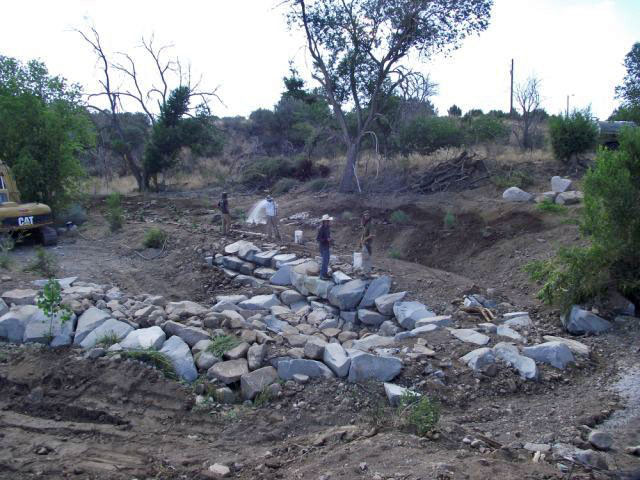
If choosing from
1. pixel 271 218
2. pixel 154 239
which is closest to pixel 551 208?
pixel 271 218

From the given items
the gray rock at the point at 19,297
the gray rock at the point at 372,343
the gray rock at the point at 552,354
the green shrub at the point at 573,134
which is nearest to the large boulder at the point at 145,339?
the gray rock at the point at 19,297

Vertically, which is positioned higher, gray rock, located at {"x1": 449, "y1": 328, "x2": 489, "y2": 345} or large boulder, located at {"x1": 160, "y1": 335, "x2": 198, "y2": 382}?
large boulder, located at {"x1": 160, "y1": 335, "x2": 198, "y2": 382}

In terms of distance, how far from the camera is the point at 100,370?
6.67m

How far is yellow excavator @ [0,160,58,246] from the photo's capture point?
14.2 metres

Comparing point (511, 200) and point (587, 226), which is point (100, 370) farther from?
point (511, 200)

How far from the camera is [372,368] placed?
21.3ft

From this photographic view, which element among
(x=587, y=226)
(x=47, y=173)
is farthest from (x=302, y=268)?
(x=47, y=173)

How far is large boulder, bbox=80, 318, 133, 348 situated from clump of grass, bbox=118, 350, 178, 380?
59 centimetres

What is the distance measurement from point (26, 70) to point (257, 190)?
10234 mm

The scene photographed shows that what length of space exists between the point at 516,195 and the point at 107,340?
12.4m

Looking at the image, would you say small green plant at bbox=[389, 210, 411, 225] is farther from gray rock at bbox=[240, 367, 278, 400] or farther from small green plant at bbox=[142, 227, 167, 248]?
gray rock at bbox=[240, 367, 278, 400]

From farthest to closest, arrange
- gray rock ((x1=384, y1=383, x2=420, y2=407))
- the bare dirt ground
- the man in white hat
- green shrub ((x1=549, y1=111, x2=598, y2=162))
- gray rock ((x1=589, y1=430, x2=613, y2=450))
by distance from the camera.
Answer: green shrub ((x1=549, y1=111, x2=598, y2=162))
the man in white hat
gray rock ((x1=384, y1=383, x2=420, y2=407))
gray rock ((x1=589, y1=430, x2=613, y2=450))
the bare dirt ground

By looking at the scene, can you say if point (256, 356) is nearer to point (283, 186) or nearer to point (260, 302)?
point (260, 302)

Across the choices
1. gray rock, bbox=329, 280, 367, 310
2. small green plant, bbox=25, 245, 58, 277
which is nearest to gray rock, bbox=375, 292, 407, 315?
gray rock, bbox=329, 280, 367, 310
